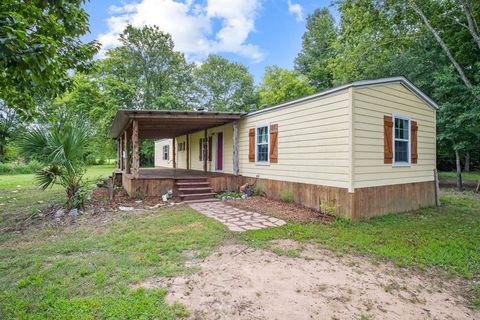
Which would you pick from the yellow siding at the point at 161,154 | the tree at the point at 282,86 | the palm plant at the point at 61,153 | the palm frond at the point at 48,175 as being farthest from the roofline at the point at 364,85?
the tree at the point at 282,86

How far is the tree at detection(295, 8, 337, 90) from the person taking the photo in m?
24.8

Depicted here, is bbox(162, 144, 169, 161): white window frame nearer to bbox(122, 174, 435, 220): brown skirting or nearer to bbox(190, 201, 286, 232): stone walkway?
bbox(122, 174, 435, 220): brown skirting

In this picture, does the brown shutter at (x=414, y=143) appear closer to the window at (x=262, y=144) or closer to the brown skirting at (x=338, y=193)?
the brown skirting at (x=338, y=193)

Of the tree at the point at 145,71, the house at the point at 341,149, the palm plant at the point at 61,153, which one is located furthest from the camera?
the tree at the point at 145,71

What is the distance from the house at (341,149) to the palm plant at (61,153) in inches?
72.9

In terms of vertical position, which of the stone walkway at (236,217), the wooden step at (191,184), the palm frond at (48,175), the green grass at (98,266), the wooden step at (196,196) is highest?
the palm frond at (48,175)

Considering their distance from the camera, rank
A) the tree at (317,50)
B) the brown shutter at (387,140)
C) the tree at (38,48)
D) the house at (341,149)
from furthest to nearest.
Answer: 1. the tree at (317,50)
2. the brown shutter at (387,140)
3. the house at (341,149)
4. the tree at (38,48)

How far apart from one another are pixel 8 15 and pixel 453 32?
14570mm

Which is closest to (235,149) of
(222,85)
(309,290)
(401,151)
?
(401,151)

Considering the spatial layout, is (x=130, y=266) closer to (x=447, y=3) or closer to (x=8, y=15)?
(x=8, y=15)

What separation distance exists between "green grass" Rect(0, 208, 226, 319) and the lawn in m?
0.01

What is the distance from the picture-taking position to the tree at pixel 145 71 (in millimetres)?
24453

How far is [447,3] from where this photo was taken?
10555 mm

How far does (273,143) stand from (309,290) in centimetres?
574
